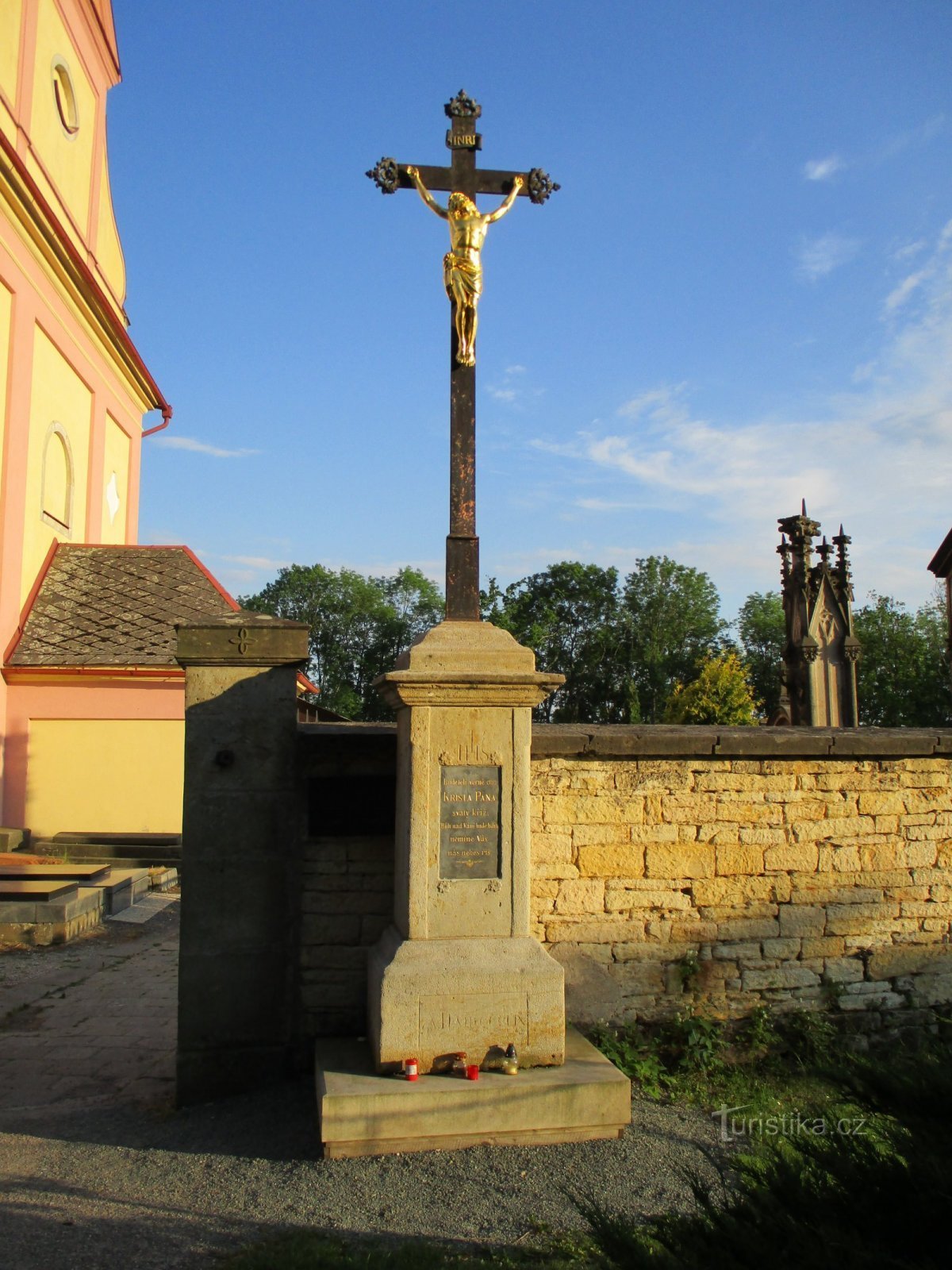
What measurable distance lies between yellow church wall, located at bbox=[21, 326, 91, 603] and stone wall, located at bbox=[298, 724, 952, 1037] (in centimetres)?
1025

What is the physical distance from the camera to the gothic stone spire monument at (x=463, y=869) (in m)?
4.71

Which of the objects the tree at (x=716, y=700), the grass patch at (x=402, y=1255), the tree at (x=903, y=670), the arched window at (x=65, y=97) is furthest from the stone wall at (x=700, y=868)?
the tree at (x=903, y=670)

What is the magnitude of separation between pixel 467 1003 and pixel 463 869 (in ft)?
2.06

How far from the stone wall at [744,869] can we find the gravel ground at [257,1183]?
1.06 m

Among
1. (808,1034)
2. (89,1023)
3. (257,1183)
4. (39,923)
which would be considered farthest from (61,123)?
(808,1034)

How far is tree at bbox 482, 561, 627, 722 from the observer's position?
5412cm

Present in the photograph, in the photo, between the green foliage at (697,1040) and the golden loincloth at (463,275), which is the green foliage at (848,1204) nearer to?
the green foliage at (697,1040)

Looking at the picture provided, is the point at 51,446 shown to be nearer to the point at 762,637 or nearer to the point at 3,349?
the point at 3,349

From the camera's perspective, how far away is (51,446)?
15.7 metres

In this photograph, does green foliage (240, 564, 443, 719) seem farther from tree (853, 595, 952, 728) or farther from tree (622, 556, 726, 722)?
tree (853, 595, 952, 728)

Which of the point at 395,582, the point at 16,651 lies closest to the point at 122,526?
the point at 16,651

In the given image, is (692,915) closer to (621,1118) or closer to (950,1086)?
(621,1118)

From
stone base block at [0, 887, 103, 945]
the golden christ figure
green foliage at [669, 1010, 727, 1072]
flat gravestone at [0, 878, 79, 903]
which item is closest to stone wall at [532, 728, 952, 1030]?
green foliage at [669, 1010, 727, 1072]
